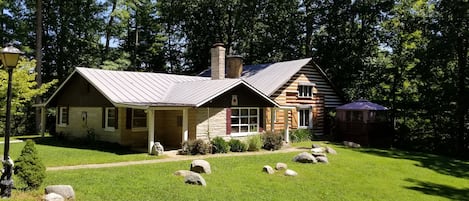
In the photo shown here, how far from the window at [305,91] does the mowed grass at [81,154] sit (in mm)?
12281

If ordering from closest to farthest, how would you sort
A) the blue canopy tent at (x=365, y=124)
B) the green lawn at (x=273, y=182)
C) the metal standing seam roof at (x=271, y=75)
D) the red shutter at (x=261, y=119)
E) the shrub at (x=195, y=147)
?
the green lawn at (x=273, y=182) < the shrub at (x=195, y=147) < the red shutter at (x=261, y=119) < the blue canopy tent at (x=365, y=124) < the metal standing seam roof at (x=271, y=75)

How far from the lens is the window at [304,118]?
2512cm

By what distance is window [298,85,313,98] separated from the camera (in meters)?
24.9

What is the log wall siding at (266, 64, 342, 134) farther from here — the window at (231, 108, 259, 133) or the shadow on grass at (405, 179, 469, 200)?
the shadow on grass at (405, 179, 469, 200)

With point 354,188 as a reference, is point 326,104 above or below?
above

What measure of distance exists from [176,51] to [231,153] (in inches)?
973

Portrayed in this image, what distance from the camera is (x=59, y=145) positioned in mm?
18250

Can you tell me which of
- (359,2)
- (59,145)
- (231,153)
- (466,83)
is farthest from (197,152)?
(359,2)

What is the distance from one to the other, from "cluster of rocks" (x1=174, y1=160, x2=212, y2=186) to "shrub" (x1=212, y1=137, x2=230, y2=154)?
15.5ft

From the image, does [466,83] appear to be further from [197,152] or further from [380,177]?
[197,152]

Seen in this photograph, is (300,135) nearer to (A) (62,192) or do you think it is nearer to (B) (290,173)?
(B) (290,173)

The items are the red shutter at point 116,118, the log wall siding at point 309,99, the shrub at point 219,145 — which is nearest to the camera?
the shrub at point 219,145

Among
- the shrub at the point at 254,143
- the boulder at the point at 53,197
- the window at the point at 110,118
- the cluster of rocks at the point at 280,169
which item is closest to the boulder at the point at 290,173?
the cluster of rocks at the point at 280,169

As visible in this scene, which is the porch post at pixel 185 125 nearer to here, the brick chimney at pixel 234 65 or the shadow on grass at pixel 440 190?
the brick chimney at pixel 234 65
